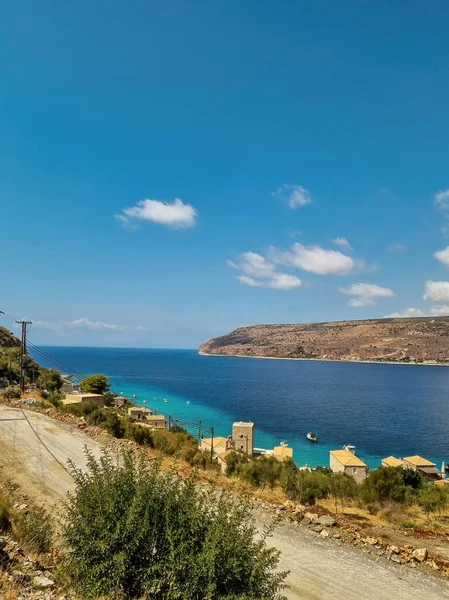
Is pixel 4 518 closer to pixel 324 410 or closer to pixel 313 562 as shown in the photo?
pixel 313 562

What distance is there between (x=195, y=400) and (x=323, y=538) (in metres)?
75.0

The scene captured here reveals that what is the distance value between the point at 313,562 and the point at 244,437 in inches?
1125

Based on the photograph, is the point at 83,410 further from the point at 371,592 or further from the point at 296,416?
the point at 296,416

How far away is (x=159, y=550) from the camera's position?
19.4ft

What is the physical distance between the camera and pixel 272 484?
17.0 meters

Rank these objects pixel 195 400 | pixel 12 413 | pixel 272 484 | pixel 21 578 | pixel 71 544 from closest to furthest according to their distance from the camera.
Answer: pixel 21 578 < pixel 71 544 < pixel 272 484 < pixel 12 413 < pixel 195 400

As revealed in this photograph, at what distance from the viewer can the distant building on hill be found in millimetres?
36594

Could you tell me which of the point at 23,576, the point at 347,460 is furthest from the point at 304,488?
the point at 347,460

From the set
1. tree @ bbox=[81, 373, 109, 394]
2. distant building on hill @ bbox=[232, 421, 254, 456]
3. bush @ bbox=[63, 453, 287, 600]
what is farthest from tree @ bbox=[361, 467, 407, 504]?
tree @ bbox=[81, 373, 109, 394]

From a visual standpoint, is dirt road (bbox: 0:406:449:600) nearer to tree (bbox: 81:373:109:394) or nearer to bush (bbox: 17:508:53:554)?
bush (bbox: 17:508:53:554)

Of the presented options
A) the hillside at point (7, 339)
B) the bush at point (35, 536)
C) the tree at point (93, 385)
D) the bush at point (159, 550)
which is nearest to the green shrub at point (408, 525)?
the bush at point (159, 550)

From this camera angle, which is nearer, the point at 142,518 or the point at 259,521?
the point at 142,518

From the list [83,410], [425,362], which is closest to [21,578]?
[83,410]

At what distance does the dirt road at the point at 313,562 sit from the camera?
808 cm
